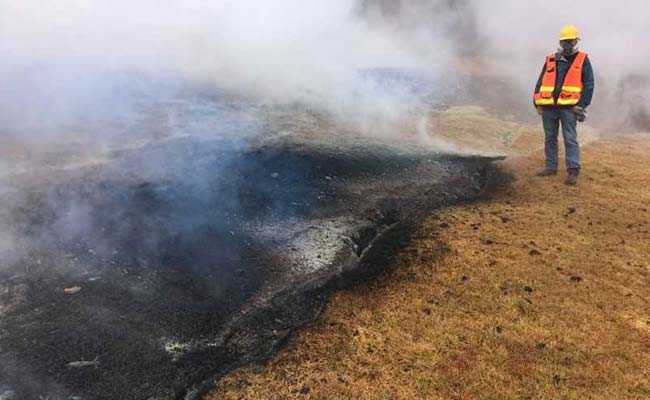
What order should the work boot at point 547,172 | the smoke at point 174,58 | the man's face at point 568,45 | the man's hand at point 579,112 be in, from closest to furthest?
the man's face at point 568,45 → the man's hand at point 579,112 → the work boot at point 547,172 → the smoke at point 174,58

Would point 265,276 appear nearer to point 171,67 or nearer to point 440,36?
point 171,67

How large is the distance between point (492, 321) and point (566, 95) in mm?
3773

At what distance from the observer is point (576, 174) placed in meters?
6.78

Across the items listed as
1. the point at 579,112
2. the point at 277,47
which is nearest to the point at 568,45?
the point at 579,112

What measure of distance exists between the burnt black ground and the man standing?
932 mm

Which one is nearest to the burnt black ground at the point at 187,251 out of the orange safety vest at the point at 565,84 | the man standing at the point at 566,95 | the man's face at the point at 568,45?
the man standing at the point at 566,95

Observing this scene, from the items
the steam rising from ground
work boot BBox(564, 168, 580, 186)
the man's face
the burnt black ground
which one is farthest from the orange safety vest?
the steam rising from ground

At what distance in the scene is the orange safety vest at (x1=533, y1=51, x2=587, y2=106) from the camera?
6.52 meters

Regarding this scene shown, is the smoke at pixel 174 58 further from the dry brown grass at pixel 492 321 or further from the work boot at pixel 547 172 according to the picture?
the dry brown grass at pixel 492 321

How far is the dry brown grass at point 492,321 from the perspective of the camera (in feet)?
11.5

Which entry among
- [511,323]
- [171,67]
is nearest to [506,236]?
[511,323]

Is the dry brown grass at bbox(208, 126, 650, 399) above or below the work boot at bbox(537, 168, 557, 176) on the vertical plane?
below

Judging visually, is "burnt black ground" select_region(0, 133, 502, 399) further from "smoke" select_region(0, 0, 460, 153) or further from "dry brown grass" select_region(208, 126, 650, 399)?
"smoke" select_region(0, 0, 460, 153)

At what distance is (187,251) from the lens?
4.88 metres
